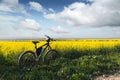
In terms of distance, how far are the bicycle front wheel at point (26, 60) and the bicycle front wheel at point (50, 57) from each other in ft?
3.61

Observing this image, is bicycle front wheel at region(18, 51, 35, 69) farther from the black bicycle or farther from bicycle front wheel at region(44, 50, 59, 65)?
bicycle front wheel at region(44, 50, 59, 65)

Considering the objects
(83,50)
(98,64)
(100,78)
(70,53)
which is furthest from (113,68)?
(83,50)

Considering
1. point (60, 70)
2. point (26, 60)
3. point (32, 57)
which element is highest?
point (32, 57)

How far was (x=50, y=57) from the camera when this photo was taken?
15531 millimetres

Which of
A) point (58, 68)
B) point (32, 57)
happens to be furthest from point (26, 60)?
point (58, 68)

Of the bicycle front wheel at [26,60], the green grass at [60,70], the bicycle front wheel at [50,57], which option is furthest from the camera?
A: the bicycle front wheel at [50,57]

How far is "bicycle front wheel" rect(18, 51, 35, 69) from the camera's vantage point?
1374 centimetres

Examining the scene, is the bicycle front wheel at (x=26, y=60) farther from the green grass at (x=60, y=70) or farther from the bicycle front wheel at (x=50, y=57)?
the bicycle front wheel at (x=50, y=57)

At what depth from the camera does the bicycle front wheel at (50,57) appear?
15312mm

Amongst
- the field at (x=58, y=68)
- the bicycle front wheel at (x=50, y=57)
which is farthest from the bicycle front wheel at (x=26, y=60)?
the bicycle front wheel at (x=50, y=57)

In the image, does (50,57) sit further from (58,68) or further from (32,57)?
(58,68)

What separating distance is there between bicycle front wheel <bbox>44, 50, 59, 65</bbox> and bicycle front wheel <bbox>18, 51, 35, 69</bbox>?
110cm

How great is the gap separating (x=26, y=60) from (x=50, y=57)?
6.23ft

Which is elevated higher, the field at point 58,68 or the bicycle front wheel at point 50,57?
the bicycle front wheel at point 50,57
